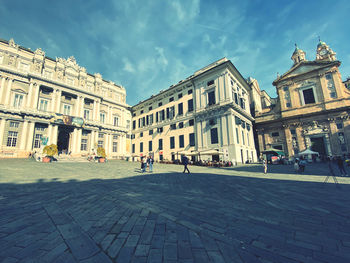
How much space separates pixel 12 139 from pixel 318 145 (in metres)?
51.4

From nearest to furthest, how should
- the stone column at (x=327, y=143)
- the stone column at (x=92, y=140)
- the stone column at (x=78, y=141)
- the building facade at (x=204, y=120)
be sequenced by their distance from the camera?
the building facade at (x=204, y=120), the stone column at (x=327, y=143), the stone column at (x=78, y=141), the stone column at (x=92, y=140)

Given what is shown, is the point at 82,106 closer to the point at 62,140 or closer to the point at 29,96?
the point at 29,96

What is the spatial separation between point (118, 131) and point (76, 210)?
117ft

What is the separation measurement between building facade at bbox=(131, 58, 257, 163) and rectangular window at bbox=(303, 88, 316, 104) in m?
9.87

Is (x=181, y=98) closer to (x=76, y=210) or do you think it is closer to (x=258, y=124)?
(x=258, y=124)

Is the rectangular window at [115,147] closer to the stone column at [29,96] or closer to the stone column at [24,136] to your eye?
the stone column at [24,136]

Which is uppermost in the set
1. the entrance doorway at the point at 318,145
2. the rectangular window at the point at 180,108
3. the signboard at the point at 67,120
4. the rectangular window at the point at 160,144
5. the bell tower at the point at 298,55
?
the bell tower at the point at 298,55

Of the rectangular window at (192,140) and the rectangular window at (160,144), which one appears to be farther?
the rectangular window at (160,144)

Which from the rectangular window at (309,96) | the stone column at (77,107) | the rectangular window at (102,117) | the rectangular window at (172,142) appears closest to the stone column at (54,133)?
the stone column at (77,107)

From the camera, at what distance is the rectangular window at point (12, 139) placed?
2361cm

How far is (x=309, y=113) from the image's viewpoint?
26734 mm

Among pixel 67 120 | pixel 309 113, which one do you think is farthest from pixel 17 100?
pixel 309 113

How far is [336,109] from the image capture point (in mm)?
24516

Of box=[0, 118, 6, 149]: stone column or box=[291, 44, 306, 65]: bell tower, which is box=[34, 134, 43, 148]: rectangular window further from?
box=[291, 44, 306, 65]: bell tower
